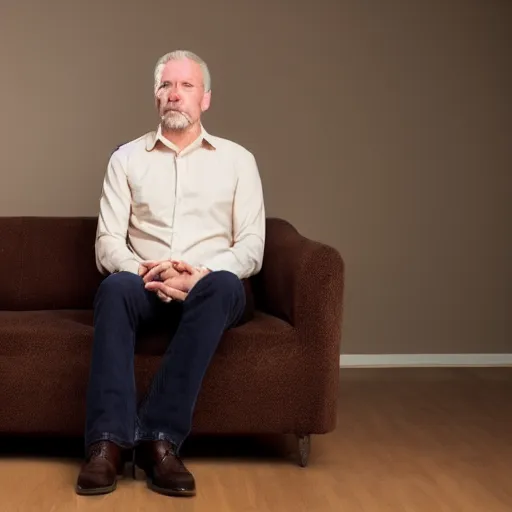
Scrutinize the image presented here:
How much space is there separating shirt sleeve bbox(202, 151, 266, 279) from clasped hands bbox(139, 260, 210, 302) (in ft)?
0.56

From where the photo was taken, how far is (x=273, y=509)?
8.88 ft

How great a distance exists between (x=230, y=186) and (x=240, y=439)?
0.83 meters

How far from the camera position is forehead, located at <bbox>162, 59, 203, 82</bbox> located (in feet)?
11.4

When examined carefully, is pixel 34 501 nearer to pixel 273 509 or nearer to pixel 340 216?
pixel 273 509

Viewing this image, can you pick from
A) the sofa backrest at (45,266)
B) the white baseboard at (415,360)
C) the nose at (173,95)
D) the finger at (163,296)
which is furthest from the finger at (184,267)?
the white baseboard at (415,360)

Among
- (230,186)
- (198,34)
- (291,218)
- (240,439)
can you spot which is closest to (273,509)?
(240,439)

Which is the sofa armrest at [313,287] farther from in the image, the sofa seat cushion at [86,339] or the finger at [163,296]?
the finger at [163,296]

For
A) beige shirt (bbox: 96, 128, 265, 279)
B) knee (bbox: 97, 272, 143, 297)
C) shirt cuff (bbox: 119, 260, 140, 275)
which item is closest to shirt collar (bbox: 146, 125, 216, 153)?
beige shirt (bbox: 96, 128, 265, 279)

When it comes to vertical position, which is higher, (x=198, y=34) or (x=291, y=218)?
(x=198, y=34)

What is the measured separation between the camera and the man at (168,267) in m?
2.89

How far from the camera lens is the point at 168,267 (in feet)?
10.4

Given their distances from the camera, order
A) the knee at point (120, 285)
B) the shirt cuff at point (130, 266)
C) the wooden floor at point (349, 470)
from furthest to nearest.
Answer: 1. the shirt cuff at point (130, 266)
2. the knee at point (120, 285)
3. the wooden floor at point (349, 470)

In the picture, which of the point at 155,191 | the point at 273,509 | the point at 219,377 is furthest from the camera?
the point at 155,191

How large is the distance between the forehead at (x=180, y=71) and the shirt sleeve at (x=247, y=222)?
31cm
